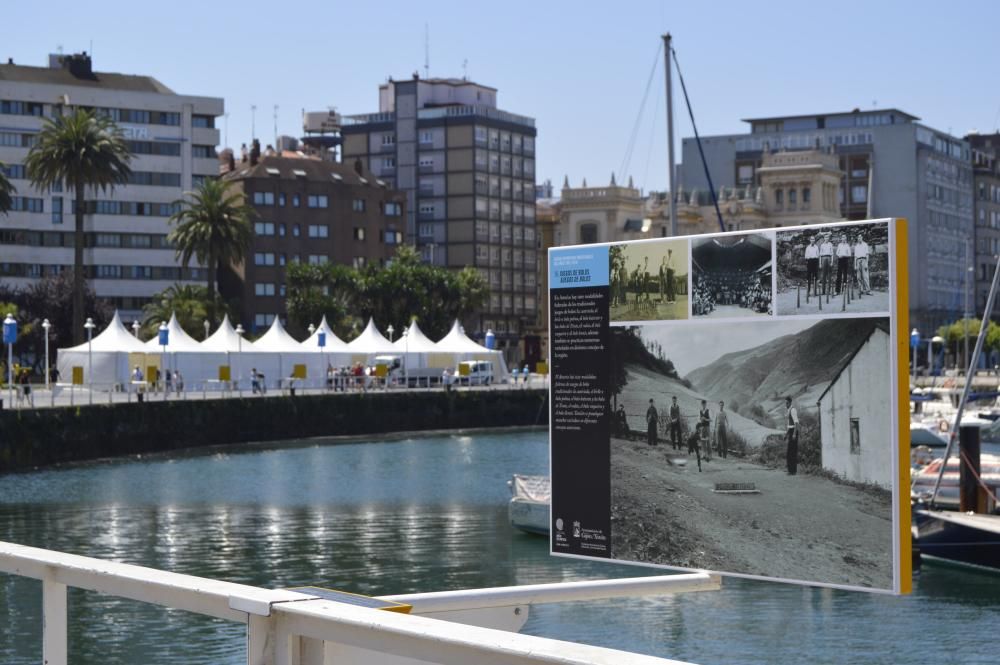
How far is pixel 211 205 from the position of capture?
98875mm

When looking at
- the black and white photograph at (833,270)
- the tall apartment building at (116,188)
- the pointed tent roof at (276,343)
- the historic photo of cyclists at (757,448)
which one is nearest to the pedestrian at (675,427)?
the historic photo of cyclists at (757,448)

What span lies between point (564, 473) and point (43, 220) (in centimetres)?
11485

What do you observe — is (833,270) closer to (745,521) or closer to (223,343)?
(745,521)

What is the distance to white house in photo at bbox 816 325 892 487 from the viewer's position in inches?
303

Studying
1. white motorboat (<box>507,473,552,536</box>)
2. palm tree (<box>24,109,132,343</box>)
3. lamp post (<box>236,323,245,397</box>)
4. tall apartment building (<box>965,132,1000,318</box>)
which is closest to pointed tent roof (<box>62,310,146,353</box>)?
lamp post (<box>236,323,245,397</box>)

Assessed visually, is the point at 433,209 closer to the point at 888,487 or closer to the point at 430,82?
the point at 430,82

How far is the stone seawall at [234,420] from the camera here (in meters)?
60.4

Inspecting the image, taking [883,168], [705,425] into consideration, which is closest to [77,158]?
[705,425]

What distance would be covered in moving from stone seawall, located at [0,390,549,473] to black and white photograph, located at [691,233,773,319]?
5331 centimetres

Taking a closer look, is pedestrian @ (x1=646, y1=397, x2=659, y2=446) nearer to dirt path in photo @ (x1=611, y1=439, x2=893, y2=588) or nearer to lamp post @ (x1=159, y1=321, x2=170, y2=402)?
dirt path in photo @ (x1=611, y1=439, x2=893, y2=588)

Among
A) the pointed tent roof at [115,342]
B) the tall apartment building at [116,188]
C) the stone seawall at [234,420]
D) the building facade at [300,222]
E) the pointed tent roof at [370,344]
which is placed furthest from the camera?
the building facade at [300,222]

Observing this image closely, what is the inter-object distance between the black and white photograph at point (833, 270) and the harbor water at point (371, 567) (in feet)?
16.0

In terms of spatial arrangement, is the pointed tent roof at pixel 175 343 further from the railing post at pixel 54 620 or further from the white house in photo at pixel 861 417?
the railing post at pixel 54 620

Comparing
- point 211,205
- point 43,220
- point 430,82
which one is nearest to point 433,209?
point 430,82
